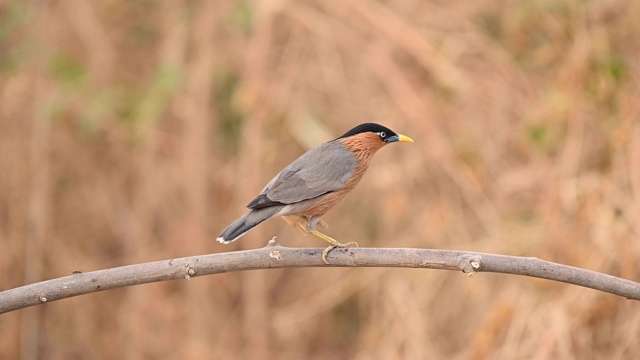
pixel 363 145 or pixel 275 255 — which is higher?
pixel 363 145

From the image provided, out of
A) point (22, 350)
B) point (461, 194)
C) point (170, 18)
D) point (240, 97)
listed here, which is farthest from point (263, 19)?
point (22, 350)

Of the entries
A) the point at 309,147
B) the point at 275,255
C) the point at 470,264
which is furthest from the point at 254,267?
the point at 309,147

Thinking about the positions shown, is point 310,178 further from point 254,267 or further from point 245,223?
point 254,267

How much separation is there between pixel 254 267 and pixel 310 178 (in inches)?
32.1

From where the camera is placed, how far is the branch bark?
9.73ft

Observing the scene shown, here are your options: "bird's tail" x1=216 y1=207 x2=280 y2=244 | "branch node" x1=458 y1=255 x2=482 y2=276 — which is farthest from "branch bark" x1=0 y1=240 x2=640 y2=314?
"bird's tail" x1=216 y1=207 x2=280 y2=244

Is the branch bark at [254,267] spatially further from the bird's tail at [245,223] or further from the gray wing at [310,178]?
the gray wing at [310,178]

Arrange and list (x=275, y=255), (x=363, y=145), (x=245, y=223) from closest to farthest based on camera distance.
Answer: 1. (x=275, y=255)
2. (x=245, y=223)
3. (x=363, y=145)

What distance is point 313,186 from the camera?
3.71 metres

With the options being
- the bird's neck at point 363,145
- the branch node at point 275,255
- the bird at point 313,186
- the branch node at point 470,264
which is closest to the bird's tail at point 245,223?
the bird at point 313,186

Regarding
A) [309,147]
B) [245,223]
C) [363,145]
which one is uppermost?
[309,147]

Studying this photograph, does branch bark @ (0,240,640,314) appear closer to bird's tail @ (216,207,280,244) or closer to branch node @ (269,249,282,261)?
branch node @ (269,249,282,261)

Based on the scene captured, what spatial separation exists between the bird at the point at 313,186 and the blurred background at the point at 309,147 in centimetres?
196

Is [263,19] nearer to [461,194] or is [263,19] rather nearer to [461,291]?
[461,194]
